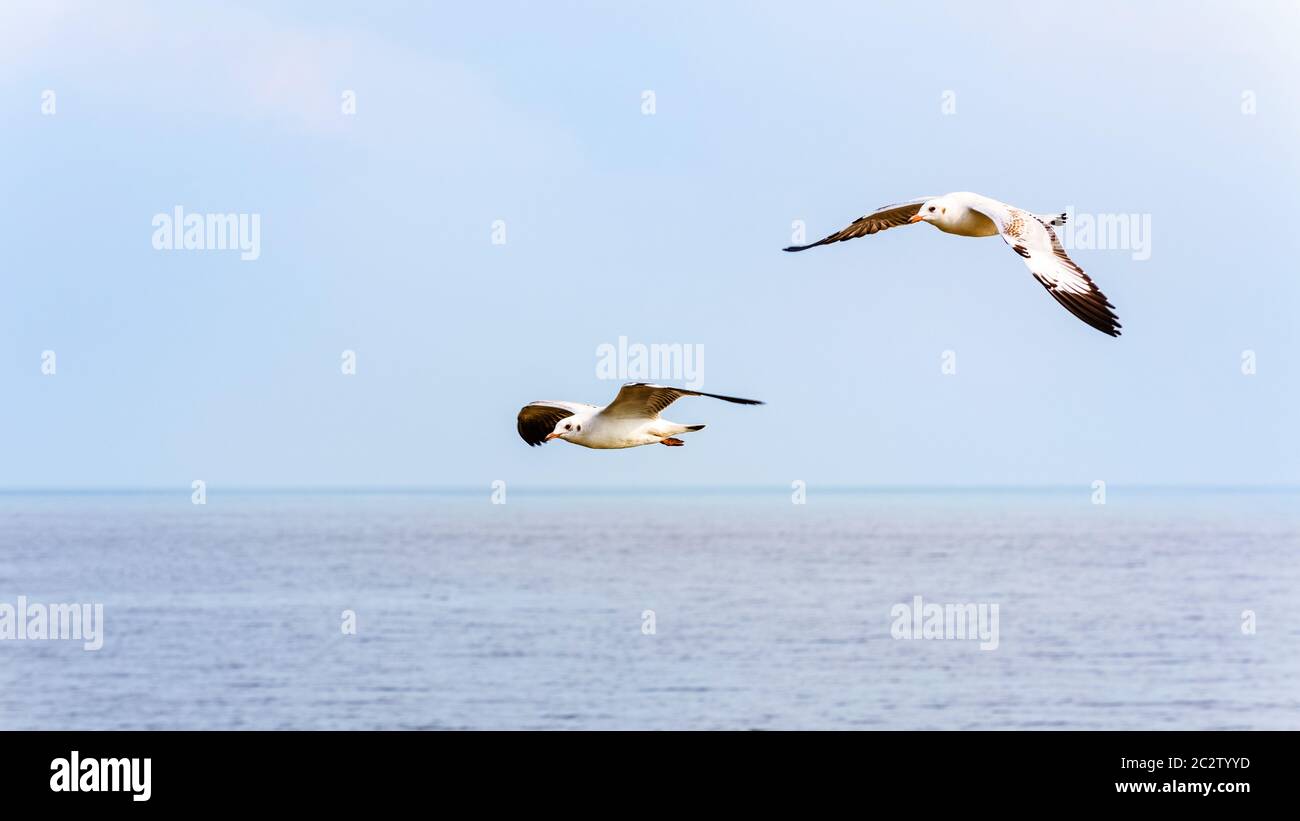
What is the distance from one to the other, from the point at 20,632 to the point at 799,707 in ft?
95.5

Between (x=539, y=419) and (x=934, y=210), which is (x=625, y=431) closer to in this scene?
(x=539, y=419)

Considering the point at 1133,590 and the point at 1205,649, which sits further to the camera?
the point at 1133,590

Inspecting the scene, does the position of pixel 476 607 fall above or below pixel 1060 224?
below

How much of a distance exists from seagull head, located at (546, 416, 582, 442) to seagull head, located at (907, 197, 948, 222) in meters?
3.62

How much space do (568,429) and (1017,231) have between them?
4.31 meters

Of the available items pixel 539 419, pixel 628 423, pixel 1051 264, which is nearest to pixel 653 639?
pixel 539 419

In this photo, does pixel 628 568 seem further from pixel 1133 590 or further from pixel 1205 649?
pixel 1205 649

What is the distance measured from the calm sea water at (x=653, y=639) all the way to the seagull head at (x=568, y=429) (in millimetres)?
22340

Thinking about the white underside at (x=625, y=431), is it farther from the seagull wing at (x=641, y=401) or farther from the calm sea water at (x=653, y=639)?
the calm sea water at (x=653, y=639)

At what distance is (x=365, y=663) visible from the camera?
4422 cm

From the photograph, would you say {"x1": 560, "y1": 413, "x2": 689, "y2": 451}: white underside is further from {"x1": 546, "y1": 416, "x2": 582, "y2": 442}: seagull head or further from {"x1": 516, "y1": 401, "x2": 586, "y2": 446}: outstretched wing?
{"x1": 516, "y1": 401, "x2": 586, "y2": 446}: outstretched wing

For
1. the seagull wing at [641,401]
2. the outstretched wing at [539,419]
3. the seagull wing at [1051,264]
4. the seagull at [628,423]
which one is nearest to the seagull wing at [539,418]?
the outstretched wing at [539,419]
